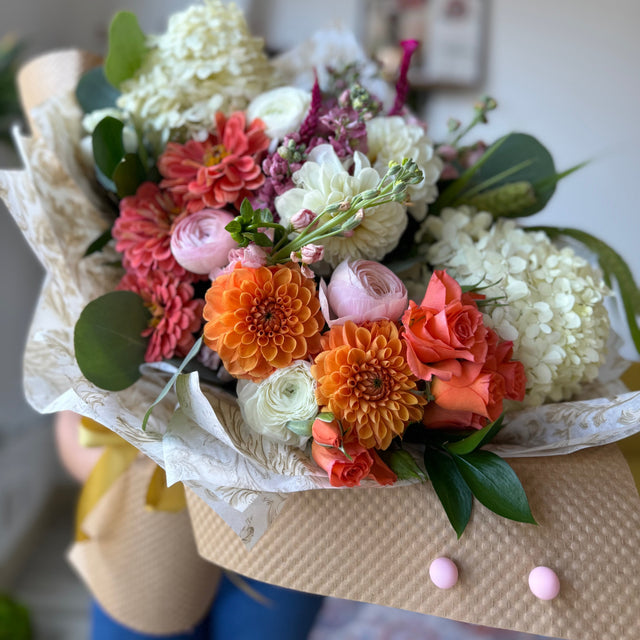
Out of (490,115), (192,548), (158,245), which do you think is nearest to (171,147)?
(158,245)

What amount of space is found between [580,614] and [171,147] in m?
0.51

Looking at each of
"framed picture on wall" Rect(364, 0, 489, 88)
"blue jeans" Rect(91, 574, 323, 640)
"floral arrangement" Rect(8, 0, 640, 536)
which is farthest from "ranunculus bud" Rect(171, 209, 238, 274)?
"framed picture on wall" Rect(364, 0, 489, 88)

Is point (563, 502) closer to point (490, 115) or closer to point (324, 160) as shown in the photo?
point (324, 160)

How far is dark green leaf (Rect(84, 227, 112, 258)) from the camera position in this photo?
55 cm

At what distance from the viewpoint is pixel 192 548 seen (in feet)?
2.29

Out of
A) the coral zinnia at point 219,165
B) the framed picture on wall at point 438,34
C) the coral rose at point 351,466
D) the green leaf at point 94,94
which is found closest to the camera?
the coral rose at point 351,466

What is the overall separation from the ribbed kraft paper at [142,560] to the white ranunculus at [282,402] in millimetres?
308

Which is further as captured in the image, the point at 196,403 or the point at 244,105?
the point at 244,105

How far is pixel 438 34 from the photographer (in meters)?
1.77

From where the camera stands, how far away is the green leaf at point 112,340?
458 mm

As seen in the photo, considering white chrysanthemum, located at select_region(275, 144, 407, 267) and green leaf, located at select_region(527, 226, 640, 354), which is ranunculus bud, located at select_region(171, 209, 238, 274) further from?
green leaf, located at select_region(527, 226, 640, 354)

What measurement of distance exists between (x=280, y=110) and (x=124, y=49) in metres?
0.19

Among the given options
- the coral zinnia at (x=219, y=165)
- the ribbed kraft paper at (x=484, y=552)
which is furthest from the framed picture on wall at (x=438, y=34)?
the ribbed kraft paper at (x=484, y=552)

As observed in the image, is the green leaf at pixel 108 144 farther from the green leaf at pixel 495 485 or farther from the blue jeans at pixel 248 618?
the blue jeans at pixel 248 618
